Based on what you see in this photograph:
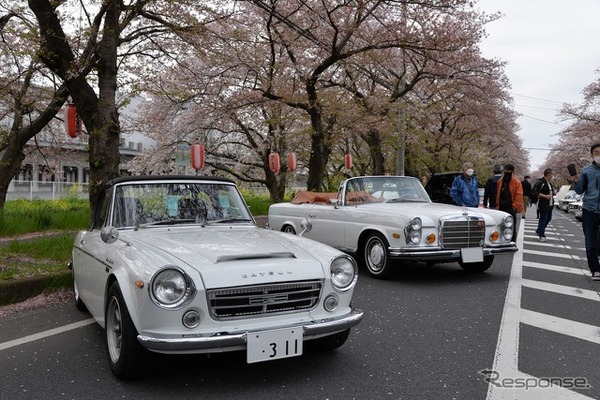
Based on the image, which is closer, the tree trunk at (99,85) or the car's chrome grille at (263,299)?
the car's chrome grille at (263,299)

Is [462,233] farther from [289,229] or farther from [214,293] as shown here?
[214,293]

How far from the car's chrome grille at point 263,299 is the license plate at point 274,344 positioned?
0.17m

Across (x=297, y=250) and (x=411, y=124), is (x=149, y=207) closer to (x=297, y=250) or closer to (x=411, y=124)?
(x=297, y=250)

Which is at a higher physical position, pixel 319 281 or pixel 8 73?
pixel 8 73

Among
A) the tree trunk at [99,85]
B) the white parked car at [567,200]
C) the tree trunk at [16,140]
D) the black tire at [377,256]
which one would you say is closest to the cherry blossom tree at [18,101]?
the tree trunk at [16,140]

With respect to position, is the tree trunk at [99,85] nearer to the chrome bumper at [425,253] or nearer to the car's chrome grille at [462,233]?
the chrome bumper at [425,253]

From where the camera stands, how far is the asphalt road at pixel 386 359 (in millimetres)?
3164

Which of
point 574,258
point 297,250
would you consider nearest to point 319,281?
point 297,250

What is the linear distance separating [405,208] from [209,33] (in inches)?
227

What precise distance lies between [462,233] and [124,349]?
4.98 metres

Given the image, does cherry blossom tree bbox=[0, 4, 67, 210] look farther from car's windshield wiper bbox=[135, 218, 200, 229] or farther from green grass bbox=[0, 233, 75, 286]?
car's windshield wiper bbox=[135, 218, 200, 229]

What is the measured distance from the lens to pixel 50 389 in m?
3.17

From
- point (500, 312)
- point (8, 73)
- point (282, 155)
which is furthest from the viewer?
point (282, 155)

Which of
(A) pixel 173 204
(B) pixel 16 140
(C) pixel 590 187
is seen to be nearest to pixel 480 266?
(C) pixel 590 187
